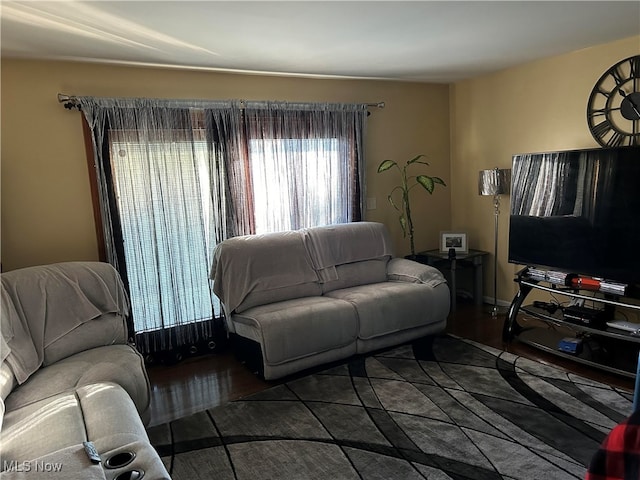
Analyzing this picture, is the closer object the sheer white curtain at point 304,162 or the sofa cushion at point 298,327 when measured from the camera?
the sofa cushion at point 298,327

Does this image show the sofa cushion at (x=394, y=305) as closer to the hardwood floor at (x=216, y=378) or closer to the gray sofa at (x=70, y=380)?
the hardwood floor at (x=216, y=378)

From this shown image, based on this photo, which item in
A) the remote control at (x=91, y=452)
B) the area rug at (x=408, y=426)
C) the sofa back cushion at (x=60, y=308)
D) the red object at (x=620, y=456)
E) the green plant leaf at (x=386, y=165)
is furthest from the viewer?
the green plant leaf at (x=386, y=165)

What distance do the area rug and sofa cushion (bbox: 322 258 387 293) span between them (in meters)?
0.80

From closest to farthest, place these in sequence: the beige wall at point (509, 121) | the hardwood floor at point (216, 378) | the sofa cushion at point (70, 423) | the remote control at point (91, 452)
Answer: the remote control at point (91, 452) → the sofa cushion at point (70, 423) → the hardwood floor at point (216, 378) → the beige wall at point (509, 121)

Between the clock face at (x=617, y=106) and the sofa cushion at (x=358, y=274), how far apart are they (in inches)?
81.4

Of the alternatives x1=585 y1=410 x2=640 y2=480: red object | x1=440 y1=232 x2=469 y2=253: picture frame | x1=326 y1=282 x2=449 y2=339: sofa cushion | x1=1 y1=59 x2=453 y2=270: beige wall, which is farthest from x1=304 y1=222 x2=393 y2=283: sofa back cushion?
x1=585 y1=410 x2=640 y2=480: red object

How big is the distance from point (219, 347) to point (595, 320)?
114 inches

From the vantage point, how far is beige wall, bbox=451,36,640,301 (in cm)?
384

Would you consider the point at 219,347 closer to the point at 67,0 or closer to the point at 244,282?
the point at 244,282

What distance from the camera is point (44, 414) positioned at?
82.0 inches

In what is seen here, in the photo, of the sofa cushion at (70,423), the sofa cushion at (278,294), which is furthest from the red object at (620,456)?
the sofa cushion at (278,294)

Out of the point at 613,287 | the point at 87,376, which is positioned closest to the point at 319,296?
the point at 87,376

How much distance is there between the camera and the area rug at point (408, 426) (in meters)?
2.27

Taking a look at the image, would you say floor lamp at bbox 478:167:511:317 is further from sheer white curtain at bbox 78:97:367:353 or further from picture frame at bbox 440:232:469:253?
sheer white curtain at bbox 78:97:367:353
